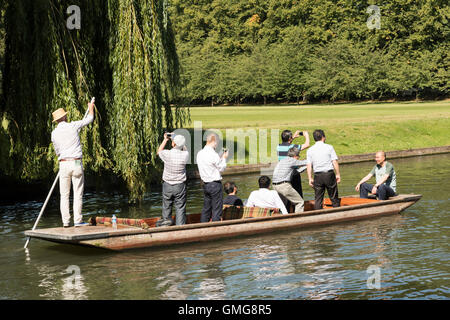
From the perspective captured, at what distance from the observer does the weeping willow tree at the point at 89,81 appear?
51.5ft

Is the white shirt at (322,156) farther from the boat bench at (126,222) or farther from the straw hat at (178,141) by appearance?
the boat bench at (126,222)

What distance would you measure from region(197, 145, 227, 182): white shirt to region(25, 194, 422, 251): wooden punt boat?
929mm

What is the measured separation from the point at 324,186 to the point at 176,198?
364cm

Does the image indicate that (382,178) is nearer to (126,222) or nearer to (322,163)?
(322,163)

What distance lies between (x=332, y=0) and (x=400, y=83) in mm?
19868

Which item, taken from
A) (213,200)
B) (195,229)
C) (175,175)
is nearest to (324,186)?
(213,200)

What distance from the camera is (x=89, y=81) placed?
1625 centimetres

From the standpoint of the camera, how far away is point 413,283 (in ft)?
31.4

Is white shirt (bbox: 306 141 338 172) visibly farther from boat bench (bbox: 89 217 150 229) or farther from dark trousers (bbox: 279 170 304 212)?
boat bench (bbox: 89 217 150 229)

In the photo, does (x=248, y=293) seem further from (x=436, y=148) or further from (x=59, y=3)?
(x=436, y=148)

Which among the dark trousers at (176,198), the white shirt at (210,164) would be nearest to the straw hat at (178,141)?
the white shirt at (210,164)

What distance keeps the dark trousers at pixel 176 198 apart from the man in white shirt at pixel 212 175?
50 centimetres

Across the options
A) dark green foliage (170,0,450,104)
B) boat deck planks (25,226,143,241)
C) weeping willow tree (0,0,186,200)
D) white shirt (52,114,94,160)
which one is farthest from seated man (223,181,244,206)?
dark green foliage (170,0,450,104)

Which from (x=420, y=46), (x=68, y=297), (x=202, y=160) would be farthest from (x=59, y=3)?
(x=420, y=46)
